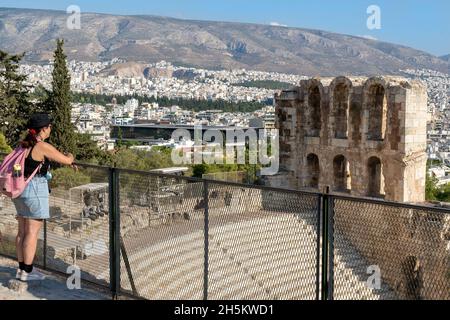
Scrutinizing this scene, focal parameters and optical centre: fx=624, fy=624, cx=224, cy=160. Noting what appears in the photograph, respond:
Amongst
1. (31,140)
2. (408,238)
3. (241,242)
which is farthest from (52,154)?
(408,238)

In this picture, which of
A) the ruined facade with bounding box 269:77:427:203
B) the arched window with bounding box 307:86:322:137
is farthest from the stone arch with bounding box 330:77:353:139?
the arched window with bounding box 307:86:322:137

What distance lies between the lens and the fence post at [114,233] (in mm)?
8039

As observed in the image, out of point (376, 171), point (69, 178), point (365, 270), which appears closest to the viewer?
point (365, 270)

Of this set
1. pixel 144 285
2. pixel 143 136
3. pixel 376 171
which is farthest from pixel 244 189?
pixel 143 136

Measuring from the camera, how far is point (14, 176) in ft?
24.4

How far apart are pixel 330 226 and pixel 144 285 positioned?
108 inches

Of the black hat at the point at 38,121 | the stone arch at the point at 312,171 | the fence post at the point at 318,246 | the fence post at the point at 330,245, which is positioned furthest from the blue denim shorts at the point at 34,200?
the stone arch at the point at 312,171

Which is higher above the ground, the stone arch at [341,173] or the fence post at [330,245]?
the fence post at [330,245]

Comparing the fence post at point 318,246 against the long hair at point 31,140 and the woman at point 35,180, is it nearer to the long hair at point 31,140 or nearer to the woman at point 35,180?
the woman at point 35,180

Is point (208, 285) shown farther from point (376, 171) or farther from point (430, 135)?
point (430, 135)

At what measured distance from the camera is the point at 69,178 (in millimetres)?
9586

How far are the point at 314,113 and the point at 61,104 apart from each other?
20.8 m

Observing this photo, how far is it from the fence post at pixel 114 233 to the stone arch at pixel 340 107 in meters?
17.5

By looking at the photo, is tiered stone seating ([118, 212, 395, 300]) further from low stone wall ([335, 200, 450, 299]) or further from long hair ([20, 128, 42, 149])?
long hair ([20, 128, 42, 149])
